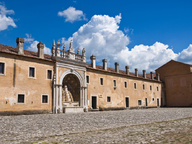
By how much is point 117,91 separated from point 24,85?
617 inches

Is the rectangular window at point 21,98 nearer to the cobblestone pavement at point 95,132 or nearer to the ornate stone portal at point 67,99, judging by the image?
the ornate stone portal at point 67,99

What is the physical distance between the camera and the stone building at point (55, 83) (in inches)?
685

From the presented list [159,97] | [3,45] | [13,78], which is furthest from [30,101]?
[159,97]

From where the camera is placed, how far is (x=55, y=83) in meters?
20.8

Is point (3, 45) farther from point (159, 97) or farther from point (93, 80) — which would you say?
point (159, 97)

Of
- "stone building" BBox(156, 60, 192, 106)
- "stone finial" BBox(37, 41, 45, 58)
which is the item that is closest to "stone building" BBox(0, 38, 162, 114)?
"stone finial" BBox(37, 41, 45, 58)

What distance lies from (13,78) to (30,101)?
2720 mm

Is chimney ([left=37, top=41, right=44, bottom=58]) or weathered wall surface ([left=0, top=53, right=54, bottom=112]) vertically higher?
chimney ([left=37, top=41, right=44, bottom=58])

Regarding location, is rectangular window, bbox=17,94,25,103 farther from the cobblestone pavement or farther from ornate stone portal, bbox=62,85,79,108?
the cobblestone pavement

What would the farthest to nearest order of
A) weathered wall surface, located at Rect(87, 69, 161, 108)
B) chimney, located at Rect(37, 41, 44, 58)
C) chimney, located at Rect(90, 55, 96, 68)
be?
chimney, located at Rect(90, 55, 96, 68) < weathered wall surface, located at Rect(87, 69, 161, 108) < chimney, located at Rect(37, 41, 44, 58)

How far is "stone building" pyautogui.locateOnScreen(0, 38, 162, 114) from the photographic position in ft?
57.1

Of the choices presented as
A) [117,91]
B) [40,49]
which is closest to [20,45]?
[40,49]

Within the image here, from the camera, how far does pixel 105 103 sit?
89.9 feet

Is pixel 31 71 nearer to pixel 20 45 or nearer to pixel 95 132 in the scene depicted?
pixel 20 45
